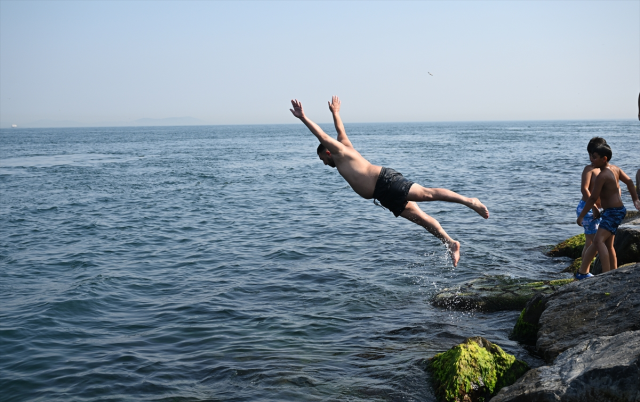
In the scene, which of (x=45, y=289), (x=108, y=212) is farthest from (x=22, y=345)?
(x=108, y=212)

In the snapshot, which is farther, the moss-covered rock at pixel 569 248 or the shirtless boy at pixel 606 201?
the moss-covered rock at pixel 569 248

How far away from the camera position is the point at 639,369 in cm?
457

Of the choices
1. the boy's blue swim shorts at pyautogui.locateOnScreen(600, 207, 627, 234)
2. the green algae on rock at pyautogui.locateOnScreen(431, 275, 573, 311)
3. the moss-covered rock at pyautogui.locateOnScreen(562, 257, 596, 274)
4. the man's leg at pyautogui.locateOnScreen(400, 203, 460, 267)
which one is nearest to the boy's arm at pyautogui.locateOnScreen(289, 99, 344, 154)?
the man's leg at pyautogui.locateOnScreen(400, 203, 460, 267)

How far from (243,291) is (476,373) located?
6.24 metres

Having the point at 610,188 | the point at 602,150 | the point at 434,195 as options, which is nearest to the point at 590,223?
the point at 610,188

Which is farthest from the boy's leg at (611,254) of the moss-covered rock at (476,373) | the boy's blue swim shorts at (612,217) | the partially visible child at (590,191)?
the moss-covered rock at (476,373)

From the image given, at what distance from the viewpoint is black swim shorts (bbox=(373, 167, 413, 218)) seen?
7.39m

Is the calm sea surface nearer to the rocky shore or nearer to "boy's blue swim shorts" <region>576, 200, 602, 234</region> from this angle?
the rocky shore

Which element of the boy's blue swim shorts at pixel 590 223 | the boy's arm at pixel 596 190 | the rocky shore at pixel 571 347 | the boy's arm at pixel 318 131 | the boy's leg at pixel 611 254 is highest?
the boy's arm at pixel 318 131

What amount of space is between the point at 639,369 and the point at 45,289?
11242 mm

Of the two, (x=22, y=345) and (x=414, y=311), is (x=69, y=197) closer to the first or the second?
(x=22, y=345)

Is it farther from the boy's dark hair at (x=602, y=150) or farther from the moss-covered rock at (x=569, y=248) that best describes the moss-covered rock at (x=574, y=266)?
the boy's dark hair at (x=602, y=150)

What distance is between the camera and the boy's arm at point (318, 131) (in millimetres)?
7227

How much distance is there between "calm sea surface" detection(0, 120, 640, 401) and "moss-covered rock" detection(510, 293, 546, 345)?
29cm
